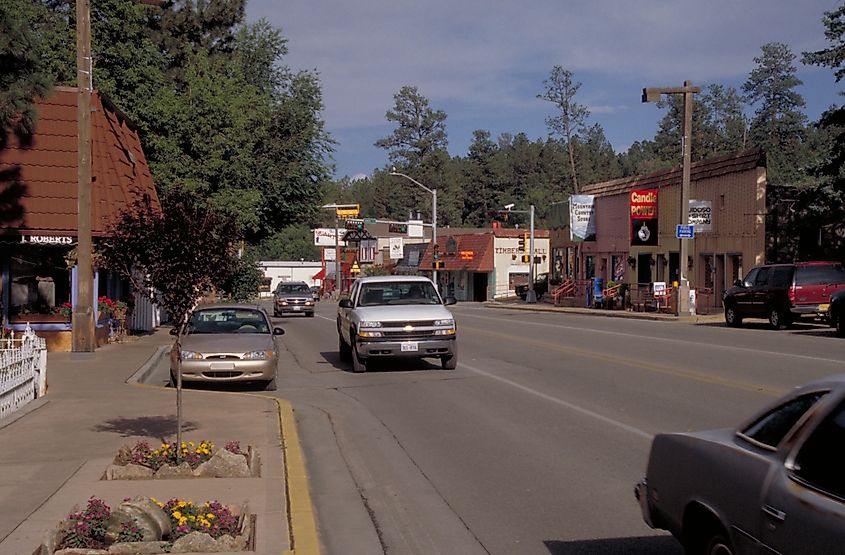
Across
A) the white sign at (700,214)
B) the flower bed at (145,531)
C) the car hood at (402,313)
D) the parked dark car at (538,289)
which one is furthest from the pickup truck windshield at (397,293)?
the parked dark car at (538,289)

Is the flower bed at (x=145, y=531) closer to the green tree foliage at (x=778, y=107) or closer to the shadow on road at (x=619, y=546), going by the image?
the shadow on road at (x=619, y=546)

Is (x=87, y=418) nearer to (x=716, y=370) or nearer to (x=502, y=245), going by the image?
(x=716, y=370)

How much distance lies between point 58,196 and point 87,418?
44.5 ft

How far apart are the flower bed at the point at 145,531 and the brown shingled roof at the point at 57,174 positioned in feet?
56.8

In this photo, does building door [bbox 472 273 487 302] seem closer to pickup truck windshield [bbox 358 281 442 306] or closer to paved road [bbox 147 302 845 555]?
paved road [bbox 147 302 845 555]

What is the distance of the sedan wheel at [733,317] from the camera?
104 ft

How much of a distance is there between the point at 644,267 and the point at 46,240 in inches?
1292

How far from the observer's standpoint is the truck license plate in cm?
1867

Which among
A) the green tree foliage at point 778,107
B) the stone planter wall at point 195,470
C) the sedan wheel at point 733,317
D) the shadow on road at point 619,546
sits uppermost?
the green tree foliage at point 778,107

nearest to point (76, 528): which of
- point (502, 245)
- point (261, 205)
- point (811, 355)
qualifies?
point (811, 355)

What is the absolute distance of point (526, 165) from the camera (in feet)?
466

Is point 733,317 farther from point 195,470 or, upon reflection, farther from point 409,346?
point 195,470

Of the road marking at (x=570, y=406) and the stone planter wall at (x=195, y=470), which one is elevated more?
the stone planter wall at (x=195, y=470)

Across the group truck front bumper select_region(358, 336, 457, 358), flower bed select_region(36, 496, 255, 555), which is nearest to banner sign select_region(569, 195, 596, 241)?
truck front bumper select_region(358, 336, 457, 358)
